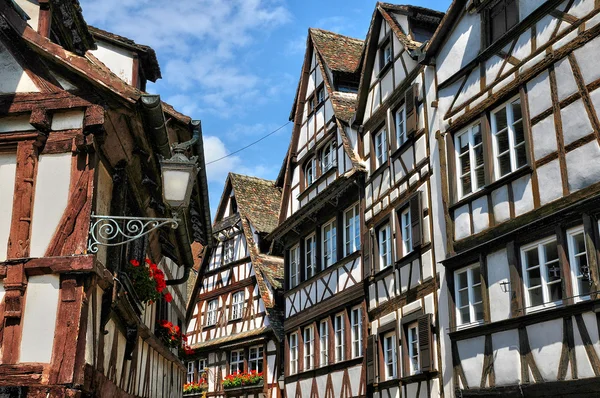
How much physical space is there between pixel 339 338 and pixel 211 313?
1320 centimetres

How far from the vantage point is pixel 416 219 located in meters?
15.4

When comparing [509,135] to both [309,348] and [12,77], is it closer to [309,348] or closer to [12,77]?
[12,77]

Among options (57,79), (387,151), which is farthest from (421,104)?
(57,79)

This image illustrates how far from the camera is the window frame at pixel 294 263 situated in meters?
23.4

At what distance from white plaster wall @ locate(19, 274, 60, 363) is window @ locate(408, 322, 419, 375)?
29.9 ft

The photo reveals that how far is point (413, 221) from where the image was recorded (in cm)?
1552

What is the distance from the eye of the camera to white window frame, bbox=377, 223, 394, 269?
17125mm

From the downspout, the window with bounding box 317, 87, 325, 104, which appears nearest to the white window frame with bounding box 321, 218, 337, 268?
the window with bounding box 317, 87, 325, 104

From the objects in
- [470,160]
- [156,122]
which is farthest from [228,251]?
[156,122]

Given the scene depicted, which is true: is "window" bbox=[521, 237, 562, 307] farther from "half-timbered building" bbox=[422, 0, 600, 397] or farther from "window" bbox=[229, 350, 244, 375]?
"window" bbox=[229, 350, 244, 375]

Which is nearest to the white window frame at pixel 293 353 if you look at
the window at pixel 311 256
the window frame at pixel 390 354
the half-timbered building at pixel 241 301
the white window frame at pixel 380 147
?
the window at pixel 311 256

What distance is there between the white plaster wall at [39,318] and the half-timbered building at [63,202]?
0.03ft

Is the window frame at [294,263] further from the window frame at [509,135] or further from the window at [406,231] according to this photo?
the window frame at [509,135]

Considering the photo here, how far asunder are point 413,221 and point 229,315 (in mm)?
16807
